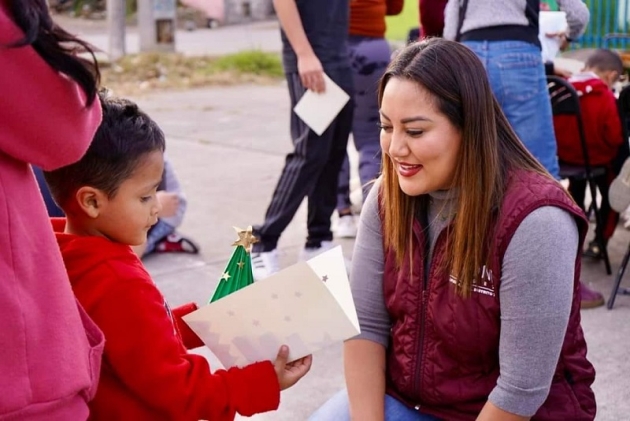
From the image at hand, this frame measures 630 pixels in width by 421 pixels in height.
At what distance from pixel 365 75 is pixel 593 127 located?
1.19m

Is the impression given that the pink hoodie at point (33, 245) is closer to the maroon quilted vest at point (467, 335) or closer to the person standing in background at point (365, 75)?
the maroon quilted vest at point (467, 335)

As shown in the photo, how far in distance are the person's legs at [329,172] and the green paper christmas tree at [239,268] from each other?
2409mm

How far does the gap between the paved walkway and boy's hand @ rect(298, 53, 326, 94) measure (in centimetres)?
100

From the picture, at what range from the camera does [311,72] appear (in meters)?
4.36

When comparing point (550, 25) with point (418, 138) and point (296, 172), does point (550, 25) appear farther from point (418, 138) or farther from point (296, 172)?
point (418, 138)

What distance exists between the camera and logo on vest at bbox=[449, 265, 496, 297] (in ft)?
7.23

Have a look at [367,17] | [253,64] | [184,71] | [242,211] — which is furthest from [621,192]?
[253,64]

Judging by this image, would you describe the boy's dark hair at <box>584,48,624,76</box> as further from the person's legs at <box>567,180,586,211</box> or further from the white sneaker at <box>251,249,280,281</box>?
the white sneaker at <box>251,249,280,281</box>

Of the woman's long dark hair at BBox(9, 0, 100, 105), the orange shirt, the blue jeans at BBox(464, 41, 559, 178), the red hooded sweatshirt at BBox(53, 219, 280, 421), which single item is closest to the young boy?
the red hooded sweatshirt at BBox(53, 219, 280, 421)

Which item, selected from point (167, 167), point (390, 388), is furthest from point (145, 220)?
point (167, 167)

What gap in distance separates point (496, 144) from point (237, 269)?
24.6 inches

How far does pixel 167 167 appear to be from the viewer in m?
4.94

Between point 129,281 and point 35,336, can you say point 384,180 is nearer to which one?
point 129,281

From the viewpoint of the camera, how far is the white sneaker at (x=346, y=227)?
5.42 m
